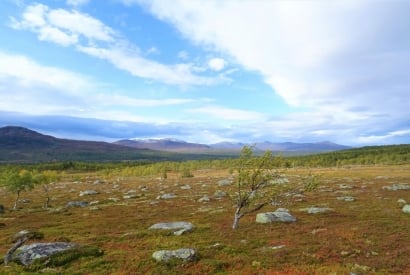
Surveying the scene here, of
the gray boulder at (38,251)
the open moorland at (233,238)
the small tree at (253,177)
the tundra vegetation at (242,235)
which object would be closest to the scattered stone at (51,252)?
the gray boulder at (38,251)

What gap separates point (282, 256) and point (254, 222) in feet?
41.9

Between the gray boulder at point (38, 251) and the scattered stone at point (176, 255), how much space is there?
6377mm

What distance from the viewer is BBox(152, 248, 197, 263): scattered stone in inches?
870

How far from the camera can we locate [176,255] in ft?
73.7

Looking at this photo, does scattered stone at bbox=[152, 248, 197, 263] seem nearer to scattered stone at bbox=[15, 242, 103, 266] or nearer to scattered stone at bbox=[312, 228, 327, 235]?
scattered stone at bbox=[15, 242, 103, 266]

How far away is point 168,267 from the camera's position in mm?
21219

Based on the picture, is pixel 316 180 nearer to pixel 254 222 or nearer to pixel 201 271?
pixel 254 222

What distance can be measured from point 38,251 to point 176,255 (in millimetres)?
8781

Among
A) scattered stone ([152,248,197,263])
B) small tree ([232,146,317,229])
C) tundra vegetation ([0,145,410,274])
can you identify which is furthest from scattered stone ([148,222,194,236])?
scattered stone ([152,248,197,263])

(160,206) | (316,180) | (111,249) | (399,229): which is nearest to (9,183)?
(160,206)

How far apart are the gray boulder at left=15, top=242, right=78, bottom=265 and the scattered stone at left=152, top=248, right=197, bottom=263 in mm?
6377

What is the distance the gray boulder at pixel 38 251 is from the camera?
22.2 metres

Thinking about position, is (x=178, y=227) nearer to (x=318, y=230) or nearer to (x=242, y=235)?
(x=242, y=235)

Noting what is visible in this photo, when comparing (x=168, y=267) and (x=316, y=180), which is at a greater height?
(x=316, y=180)
